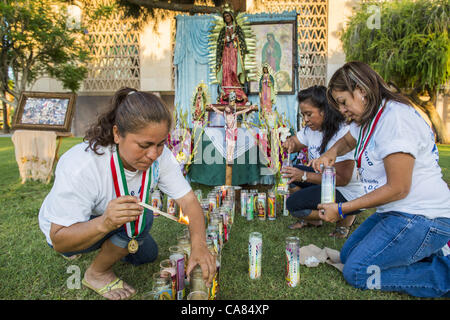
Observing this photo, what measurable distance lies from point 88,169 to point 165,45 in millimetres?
13736

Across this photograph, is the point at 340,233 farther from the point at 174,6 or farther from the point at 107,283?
the point at 174,6

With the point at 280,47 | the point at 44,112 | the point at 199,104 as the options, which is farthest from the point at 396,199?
the point at 280,47

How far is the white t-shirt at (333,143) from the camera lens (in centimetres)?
257

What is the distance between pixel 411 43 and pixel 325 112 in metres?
9.38

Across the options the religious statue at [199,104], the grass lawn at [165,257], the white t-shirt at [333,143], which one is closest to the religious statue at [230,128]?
the religious statue at [199,104]

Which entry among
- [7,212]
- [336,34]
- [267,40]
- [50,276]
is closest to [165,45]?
[336,34]

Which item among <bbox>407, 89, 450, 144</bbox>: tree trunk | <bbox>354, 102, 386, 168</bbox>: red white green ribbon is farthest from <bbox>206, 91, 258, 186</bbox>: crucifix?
<bbox>407, 89, 450, 144</bbox>: tree trunk

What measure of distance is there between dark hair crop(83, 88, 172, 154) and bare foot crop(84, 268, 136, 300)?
2.48ft

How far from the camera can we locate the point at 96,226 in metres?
1.31

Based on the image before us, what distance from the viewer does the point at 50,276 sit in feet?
6.48

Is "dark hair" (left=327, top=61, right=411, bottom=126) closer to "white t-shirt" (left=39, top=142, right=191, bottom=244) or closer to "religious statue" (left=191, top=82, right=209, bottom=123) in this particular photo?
"white t-shirt" (left=39, top=142, right=191, bottom=244)

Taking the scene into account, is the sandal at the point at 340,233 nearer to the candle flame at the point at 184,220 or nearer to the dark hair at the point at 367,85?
the dark hair at the point at 367,85

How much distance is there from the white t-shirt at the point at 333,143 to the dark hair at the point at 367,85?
91 cm

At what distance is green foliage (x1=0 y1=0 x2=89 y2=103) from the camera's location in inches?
380
